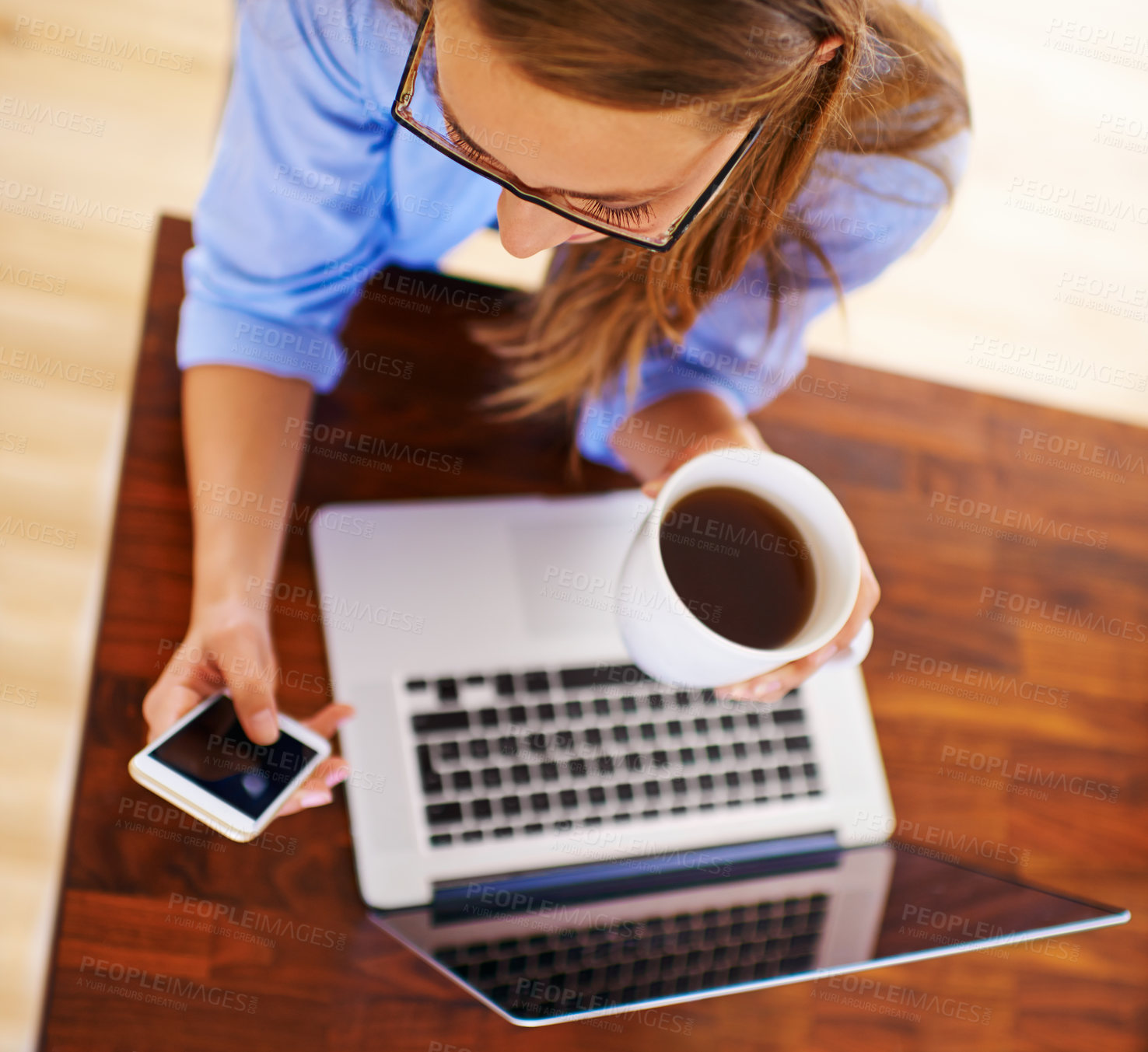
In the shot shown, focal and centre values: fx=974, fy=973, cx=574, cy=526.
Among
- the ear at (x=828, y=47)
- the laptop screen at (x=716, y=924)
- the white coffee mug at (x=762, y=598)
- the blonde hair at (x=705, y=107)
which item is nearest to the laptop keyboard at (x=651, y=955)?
the laptop screen at (x=716, y=924)

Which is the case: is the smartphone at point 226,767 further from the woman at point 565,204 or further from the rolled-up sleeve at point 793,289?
A: the rolled-up sleeve at point 793,289

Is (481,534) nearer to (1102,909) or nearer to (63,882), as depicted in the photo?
(63,882)

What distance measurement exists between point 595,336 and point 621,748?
13.2 inches

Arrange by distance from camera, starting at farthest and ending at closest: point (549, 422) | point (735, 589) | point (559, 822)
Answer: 1. point (549, 422)
2. point (559, 822)
3. point (735, 589)

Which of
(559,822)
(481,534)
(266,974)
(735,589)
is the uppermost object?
(735,589)

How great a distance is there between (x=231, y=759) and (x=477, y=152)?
0.41 m

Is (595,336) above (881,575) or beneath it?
above

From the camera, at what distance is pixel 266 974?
2.30ft

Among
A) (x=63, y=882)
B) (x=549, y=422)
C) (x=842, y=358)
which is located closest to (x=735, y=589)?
(x=549, y=422)

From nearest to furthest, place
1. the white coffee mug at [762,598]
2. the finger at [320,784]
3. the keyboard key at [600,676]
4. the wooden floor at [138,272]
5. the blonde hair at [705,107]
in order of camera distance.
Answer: the blonde hair at [705,107] → the white coffee mug at [762,598] → the finger at [320,784] → the keyboard key at [600,676] → the wooden floor at [138,272]

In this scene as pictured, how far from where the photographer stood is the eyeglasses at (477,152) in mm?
541

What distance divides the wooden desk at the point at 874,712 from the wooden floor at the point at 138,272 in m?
0.07

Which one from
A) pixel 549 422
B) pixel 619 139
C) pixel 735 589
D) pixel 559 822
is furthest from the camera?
pixel 549 422

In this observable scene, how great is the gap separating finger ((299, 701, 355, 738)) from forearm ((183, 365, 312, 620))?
107 mm
